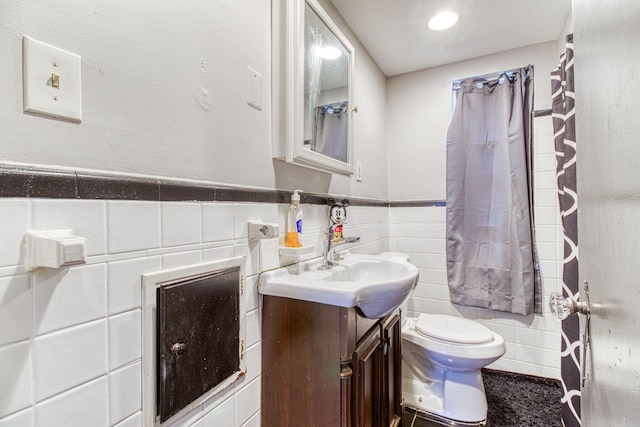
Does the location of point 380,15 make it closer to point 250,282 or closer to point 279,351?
point 250,282

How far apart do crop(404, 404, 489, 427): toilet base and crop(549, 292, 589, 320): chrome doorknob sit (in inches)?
46.1

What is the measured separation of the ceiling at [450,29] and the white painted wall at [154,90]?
847 millimetres

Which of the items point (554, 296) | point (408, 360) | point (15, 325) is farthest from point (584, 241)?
point (408, 360)

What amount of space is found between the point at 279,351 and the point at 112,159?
0.73 metres

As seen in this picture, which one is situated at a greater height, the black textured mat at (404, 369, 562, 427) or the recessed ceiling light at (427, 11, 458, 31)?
the recessed ceiling light at (427, 11, 458, 31)

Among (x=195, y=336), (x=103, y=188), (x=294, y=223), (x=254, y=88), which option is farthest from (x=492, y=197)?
(x=103, y=188)

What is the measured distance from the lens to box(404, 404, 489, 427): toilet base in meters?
1.53

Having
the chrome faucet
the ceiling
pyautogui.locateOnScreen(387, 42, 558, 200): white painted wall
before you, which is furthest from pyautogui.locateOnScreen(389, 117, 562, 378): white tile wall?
the chrome faucet

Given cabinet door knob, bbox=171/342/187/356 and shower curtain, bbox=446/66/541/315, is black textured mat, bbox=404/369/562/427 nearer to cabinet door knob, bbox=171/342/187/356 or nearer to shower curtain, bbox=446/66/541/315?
shower curtain, bbox=446/66/541/315

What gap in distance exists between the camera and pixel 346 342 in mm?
876

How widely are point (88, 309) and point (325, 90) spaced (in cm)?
119

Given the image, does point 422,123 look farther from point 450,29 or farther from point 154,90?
point 154,90

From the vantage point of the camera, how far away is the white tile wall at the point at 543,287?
187cm

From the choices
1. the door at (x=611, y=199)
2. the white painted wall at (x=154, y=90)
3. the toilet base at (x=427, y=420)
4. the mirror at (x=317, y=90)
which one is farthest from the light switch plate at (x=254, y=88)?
the toilet base at (x=427, y=420)
